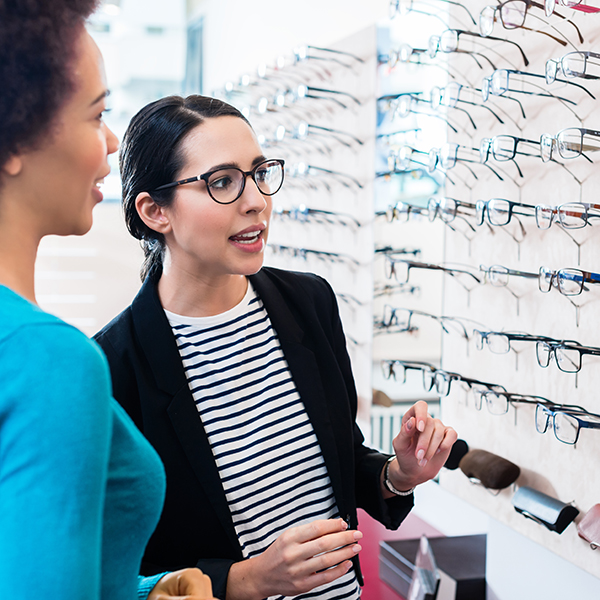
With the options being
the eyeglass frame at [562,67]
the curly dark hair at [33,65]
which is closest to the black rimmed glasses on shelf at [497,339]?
the eyeglass frame at [562,67]

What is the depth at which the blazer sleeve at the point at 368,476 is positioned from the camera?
1.19m

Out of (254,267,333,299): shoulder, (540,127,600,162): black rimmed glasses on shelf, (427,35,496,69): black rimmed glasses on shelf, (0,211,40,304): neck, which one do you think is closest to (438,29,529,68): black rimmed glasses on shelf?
(427,35,496,69): black rimmed glasses on shelf

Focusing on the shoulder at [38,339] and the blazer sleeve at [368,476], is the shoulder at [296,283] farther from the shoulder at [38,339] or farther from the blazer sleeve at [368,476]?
the shoulder at [38,339]

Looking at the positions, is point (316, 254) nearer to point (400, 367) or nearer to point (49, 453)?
point (400, 367)

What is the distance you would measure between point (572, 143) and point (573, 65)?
5.0 inches

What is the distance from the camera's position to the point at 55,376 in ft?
1.45

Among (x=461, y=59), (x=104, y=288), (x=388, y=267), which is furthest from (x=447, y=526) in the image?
(x=104, y=288)

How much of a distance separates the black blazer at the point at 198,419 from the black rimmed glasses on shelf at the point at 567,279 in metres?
0.41

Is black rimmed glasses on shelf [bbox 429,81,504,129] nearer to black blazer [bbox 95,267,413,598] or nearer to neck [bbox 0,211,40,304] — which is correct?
black blazer [bbox 95,267,413,598]

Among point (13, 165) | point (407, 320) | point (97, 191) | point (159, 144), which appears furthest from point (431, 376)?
point (13, 165)

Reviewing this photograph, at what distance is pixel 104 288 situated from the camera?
468 centimetres

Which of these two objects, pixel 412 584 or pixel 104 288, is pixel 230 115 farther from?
pixel 104 288

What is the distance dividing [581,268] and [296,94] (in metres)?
1.21

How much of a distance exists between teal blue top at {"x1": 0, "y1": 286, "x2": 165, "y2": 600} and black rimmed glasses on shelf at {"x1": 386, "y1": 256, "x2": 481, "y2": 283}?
3.79 feet
